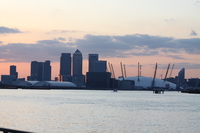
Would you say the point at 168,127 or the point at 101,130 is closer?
the point at 101,130

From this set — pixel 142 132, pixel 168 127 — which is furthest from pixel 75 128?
pixel 168 127

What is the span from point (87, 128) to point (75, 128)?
4.42 ft

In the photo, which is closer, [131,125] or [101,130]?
[101,130]

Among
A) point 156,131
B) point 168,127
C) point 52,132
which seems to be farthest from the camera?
point 168,127

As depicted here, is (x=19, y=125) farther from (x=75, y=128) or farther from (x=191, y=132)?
(x=191, y=132)

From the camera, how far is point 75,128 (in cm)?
4772

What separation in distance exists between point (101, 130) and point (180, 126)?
39.5 ft

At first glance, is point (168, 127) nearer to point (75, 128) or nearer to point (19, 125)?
point (75, 128)

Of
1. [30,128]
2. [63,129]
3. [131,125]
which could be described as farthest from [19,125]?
[131,125]

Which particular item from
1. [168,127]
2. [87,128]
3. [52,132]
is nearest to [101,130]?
[87,128]

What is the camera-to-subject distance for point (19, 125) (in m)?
49.5

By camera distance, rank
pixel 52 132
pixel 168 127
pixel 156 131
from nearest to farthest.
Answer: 1. pixel 52 132
2. pixel 156 131
3. pixel 168 127

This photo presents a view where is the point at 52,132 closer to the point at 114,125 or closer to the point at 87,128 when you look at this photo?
the point at 87,128

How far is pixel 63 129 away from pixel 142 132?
8578mm
